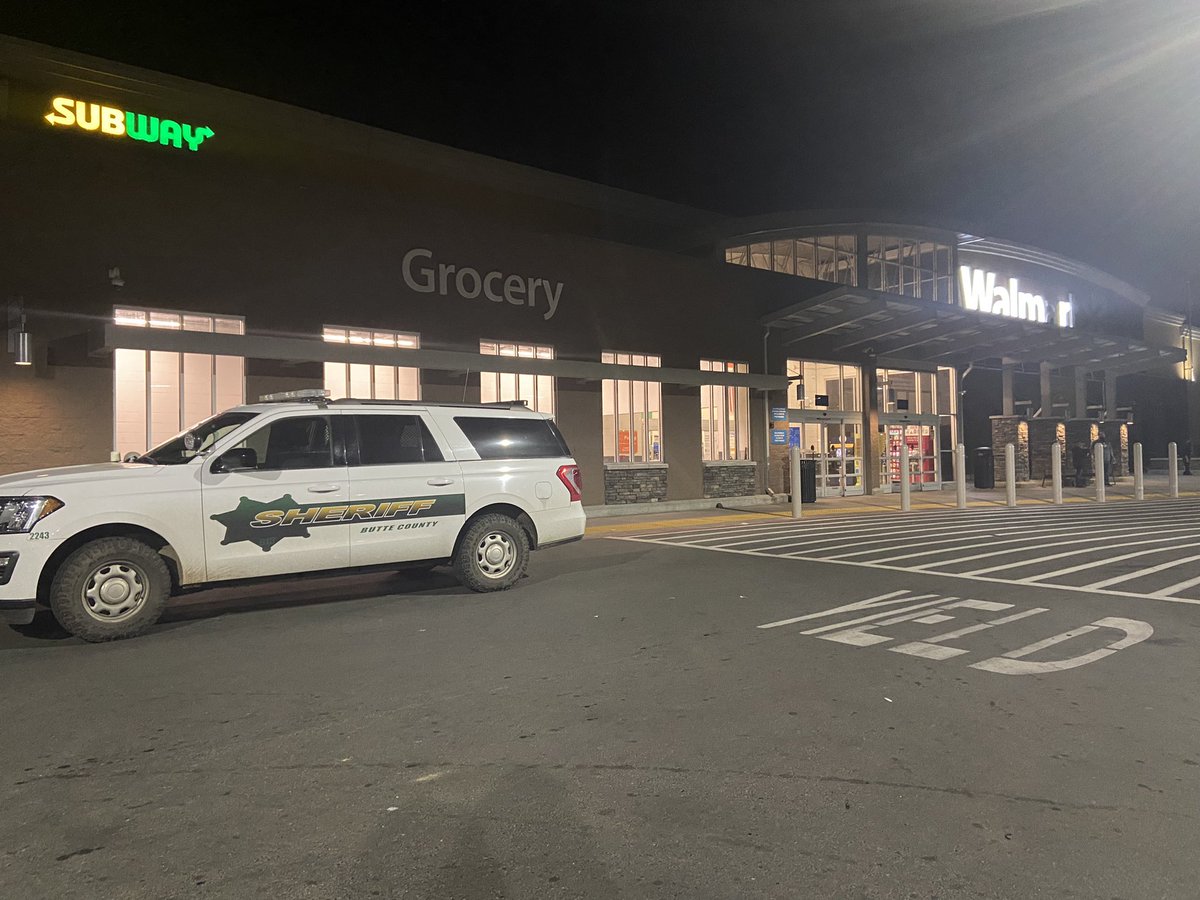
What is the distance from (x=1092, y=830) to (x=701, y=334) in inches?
729

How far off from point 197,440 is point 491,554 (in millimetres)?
3125

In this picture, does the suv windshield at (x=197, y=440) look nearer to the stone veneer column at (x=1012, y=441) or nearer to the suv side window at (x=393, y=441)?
the suv side window at (x=393, y=441)

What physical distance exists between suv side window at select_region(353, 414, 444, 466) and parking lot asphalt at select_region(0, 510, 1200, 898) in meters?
1.65

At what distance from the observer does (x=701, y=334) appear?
21.2 meters

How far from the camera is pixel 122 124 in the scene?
1371cm

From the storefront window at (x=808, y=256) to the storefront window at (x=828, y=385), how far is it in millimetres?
2782

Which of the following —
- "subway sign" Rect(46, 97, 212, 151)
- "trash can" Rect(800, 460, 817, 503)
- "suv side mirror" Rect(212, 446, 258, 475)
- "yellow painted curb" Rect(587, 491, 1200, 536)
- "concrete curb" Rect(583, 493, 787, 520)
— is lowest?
"yellow painted curb" Rect(587, 491, 1200, 536)

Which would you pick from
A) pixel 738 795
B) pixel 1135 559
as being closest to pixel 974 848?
pixel 738 795

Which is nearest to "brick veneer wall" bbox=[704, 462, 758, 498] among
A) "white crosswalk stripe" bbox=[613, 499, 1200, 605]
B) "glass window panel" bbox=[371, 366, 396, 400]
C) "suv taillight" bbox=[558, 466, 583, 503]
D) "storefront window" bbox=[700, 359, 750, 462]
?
"storefront window" bbox=[700, 359, 750, 462]

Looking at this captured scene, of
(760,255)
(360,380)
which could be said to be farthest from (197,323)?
(760,255)

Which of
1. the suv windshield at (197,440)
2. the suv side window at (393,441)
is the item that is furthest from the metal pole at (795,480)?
the suv windshield at (197,440)

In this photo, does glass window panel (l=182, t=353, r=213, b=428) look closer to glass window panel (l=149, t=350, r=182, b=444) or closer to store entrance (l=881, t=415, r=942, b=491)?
glass window panel (l=149, t=350, r=182, b=444)

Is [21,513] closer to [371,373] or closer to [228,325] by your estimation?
[228,325]

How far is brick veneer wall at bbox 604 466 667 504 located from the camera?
1902cm
